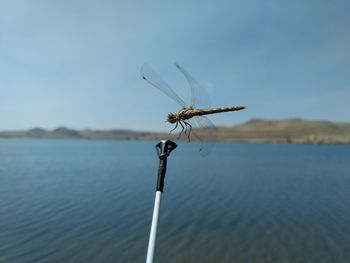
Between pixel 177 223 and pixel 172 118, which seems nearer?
pixel 172 118

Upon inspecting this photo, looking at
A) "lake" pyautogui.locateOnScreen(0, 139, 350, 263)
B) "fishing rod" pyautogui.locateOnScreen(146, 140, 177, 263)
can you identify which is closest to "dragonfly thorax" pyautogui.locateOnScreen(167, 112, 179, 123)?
"fishing rod" pyautogui.locateOnScreen(146, 140, 177, 263)

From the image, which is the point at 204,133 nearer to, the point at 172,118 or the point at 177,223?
the point at 172,118

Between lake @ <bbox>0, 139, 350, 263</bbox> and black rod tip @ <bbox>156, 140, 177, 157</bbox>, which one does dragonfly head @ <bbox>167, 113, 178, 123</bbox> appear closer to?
black rod tip @ <bbox>156, 140, 177, 157</bbox>

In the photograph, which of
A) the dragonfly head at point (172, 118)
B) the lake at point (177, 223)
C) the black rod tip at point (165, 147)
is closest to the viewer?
the black rod tip at point (165, 147)

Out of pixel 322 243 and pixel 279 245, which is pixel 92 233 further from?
pixel 322 243

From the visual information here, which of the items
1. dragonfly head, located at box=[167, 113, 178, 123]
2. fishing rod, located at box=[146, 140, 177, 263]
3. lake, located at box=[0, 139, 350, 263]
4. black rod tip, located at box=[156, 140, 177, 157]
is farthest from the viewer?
lake, located at box=[0, 139, 350, 263]

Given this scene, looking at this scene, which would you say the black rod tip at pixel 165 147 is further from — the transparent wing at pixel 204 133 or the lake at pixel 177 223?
the lake at pixel 177 223

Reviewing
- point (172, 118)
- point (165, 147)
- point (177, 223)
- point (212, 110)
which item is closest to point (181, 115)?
point (172, 118)

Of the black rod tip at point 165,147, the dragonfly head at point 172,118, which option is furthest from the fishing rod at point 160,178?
the dragonfly head at point 172,118

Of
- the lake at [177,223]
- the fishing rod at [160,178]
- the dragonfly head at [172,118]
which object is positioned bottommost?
the lake at [177,223]
